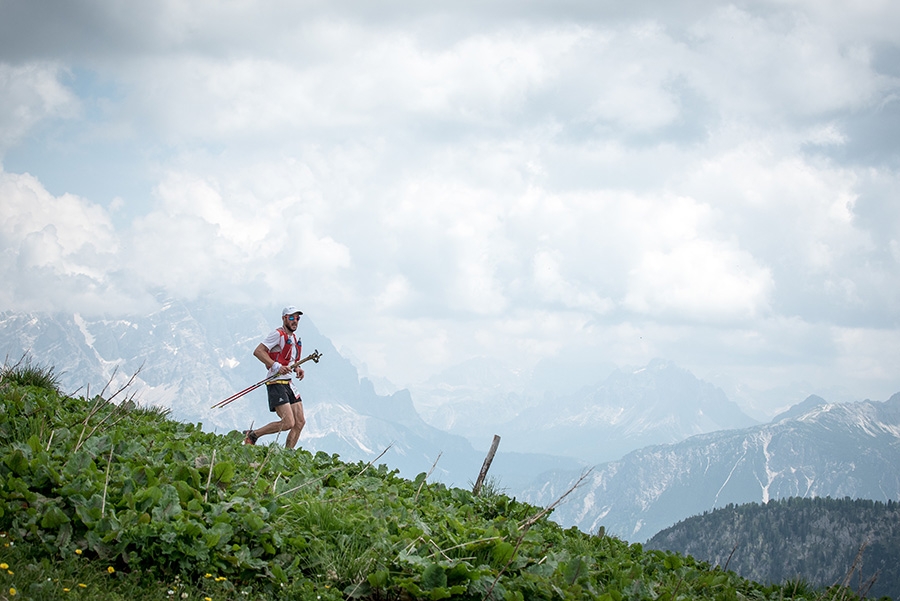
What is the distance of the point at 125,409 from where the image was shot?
49.9 ft

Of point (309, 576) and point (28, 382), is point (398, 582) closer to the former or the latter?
point (309, 576)

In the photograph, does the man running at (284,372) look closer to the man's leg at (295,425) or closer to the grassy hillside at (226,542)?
the man's leg at (295,425)

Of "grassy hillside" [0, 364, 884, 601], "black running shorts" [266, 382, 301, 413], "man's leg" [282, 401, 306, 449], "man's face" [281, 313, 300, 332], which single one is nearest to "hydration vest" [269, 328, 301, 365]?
"man's face" [281, 313, 300, 332]

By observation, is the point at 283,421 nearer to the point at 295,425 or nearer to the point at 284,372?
the point at 295,425

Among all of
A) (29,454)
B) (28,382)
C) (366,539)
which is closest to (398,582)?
(366,539)

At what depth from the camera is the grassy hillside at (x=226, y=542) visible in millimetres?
7863

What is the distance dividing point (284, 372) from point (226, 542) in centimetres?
792

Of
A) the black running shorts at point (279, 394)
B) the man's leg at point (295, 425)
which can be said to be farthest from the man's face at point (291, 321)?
the man's leg at point (295, 425)

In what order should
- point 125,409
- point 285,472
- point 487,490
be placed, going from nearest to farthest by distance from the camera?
point 285,472 → point 125,409 → point 487,490

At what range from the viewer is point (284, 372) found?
16.2 metres

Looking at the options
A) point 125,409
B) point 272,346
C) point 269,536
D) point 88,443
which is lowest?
point 269,536

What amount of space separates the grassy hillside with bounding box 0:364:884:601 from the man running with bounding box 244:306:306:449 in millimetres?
4553

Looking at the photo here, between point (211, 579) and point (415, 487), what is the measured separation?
6.47 meters

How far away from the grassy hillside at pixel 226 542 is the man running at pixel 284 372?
179 inches
